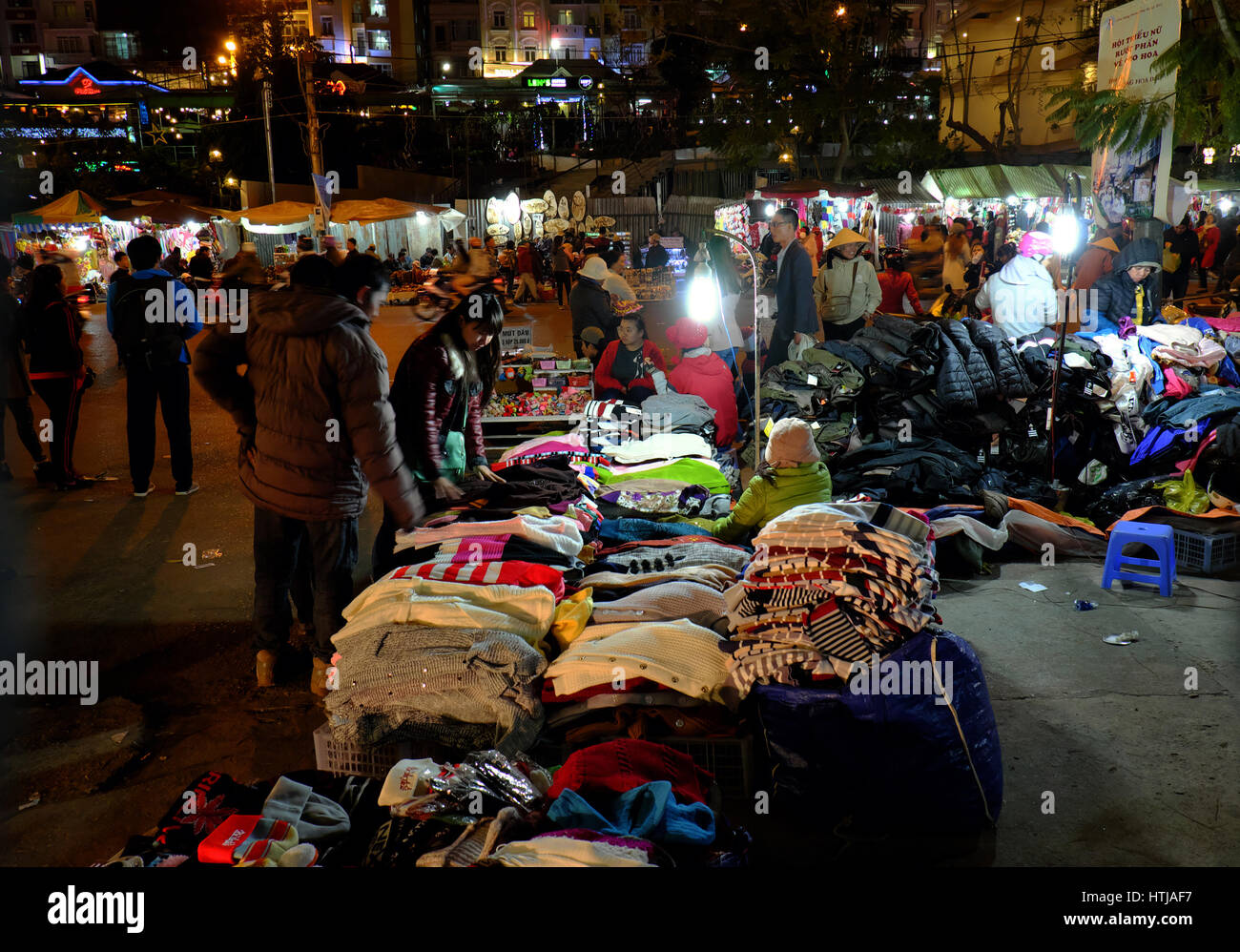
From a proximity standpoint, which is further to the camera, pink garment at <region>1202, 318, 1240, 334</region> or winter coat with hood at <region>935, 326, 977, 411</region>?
pink garment at <region>1202, 318, 1240, 334</region>

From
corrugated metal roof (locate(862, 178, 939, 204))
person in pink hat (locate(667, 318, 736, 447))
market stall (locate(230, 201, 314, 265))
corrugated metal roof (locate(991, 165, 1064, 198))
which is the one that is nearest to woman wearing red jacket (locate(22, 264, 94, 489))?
person in pink hat (locate(667, 318, 736, 447))

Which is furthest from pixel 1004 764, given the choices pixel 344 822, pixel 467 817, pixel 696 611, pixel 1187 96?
pixel 1187 96

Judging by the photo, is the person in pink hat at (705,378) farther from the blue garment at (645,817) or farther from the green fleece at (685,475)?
the blue garment at (645,817)

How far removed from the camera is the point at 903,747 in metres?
3.15

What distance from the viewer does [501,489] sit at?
4.98m

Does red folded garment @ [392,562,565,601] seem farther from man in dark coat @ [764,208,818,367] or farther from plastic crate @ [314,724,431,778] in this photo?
man in dark coat @ [764,208,818,367]

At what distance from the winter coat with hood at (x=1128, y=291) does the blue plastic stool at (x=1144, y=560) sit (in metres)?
4.59

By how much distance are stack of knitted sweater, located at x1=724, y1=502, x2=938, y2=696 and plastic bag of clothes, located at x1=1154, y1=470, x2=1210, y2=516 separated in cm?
379

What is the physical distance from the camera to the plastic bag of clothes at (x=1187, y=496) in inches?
247

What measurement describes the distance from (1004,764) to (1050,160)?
27.9m

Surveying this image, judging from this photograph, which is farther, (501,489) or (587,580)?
(501,489)

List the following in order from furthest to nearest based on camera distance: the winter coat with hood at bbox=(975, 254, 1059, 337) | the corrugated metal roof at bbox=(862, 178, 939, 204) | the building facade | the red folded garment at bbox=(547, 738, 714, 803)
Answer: the building facade < the corrugated metal roof at bbox=(862, 178, 939, 204) < the winter coat with hood at bbox=(975, 254, 1059, 337) < the red folded garment at bbox=(547, 738, 714, 803)

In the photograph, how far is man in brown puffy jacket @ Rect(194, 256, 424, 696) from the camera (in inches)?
161
